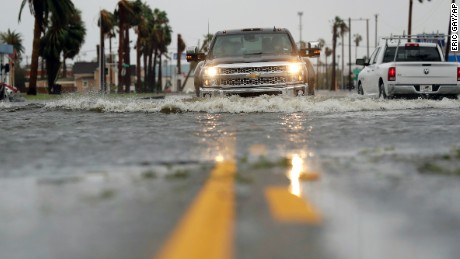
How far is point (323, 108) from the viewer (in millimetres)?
14648

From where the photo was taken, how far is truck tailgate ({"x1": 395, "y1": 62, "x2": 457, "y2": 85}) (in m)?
18.8

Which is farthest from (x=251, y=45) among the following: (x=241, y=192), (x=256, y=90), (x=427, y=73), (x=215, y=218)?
(x=215, y=218)

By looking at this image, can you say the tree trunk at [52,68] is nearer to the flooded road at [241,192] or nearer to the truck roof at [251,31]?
the truck roof at [251,31]

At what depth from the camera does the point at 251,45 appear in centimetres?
1672

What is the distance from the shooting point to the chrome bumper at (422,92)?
18.8m

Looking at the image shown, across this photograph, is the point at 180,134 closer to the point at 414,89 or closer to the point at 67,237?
the point at 67,237

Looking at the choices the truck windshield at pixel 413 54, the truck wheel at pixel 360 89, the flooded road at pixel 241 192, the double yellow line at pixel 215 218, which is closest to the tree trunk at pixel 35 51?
the truck wheel at pixel 360 89

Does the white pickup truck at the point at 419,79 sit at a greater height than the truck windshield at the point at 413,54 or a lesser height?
lesser

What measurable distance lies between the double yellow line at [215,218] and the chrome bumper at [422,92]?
14219 mm

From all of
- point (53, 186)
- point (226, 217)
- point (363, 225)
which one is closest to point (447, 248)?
point (363, 225)

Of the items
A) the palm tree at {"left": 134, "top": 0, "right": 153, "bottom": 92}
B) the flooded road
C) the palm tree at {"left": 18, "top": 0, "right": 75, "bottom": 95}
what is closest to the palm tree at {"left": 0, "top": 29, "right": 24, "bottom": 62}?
the palm tree at {"left": 134, "top": 0, "right": 153, "bottom": 92}

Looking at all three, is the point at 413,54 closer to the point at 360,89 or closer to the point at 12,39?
the point at 360,89

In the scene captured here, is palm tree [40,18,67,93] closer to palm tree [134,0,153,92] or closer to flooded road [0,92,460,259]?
palm tree [134,0,153,92]

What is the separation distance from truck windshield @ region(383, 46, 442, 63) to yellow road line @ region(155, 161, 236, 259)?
16.0m
